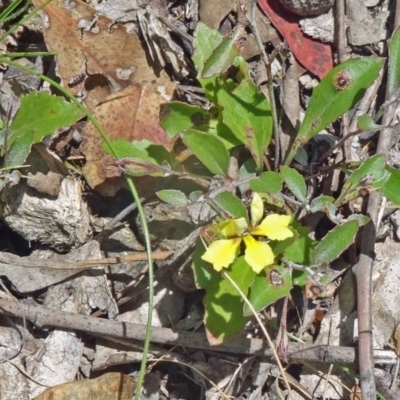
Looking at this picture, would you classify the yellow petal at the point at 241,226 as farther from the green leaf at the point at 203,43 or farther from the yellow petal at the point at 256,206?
the green leaf at the point at 203,43

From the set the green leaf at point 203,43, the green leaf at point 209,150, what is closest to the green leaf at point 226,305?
the green leaf at point 209,150

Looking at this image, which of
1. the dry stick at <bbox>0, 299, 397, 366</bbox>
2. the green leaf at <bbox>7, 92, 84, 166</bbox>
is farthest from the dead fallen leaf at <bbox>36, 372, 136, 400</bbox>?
the green leaf at <bbox>7, 92, 84, 166</bbox>

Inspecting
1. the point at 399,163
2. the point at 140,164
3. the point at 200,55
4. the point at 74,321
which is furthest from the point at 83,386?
the point at 399,163

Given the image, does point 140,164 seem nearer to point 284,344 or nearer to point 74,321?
point 74,321

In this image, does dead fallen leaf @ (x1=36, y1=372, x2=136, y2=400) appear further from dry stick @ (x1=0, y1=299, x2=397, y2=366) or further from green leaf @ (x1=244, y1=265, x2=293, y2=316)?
green leaf @ (x1=244, y1=265, x2=293, y2=316)

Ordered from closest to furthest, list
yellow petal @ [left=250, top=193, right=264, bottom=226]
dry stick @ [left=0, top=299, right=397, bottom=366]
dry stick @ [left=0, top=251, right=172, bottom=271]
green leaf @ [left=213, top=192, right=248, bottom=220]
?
1. yellow petal @ [left=250, top=193, right=264, bottom=226]
2. green leaf @ [left=213, top=192, right=248, bottom=220]
3. dry stick @ [left=0, top=299, right=397, bottom=366]
4. dry stick @ [left=0, top=251, right=172, bottom=271]

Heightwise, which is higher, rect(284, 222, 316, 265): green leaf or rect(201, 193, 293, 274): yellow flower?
rect(201, 193, 293, 274): yellow flower
